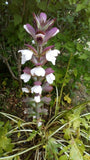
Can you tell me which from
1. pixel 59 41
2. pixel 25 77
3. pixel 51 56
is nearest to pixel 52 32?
pixel 51 56

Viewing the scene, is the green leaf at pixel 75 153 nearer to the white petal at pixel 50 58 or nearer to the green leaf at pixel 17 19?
the white petal at pixel 50 58

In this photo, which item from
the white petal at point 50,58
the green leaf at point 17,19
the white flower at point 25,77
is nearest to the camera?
the white petal at point 50,58

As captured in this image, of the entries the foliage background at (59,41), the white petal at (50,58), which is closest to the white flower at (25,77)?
the white petal at (50,58)

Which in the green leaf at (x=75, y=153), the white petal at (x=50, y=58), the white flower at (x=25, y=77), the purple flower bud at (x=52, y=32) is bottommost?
the green leaf at (x=75, y=153)

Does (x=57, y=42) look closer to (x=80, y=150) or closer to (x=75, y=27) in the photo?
(x=75, y=27)

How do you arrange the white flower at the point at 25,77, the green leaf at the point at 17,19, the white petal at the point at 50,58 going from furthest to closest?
the green leaf at the point at 17,19 < the white flower at the point at 25,77 < the white petal at the point at 50,58

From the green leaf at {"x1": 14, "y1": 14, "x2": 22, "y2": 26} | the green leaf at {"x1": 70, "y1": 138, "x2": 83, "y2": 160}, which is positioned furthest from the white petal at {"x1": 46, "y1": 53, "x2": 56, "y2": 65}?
the green leaf at {"x1": 70, "y1": 138, "x2": 83, "y2": 160}

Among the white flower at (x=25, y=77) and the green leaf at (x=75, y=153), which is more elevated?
the white flower at (x=25, y=77)

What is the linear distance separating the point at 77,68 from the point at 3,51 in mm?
981

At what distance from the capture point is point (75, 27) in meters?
1.85

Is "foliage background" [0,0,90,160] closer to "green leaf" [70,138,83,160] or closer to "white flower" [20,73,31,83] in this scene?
"green leaf" [70,138,83,160]

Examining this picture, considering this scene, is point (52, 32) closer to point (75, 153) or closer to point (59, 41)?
point (59, 41)

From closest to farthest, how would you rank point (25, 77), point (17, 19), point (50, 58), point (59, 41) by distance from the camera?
point (50, 58)
point (25, 77)
point (17, 19)
point (59, 41)

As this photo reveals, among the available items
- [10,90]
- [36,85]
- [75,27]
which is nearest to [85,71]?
[75,27]
